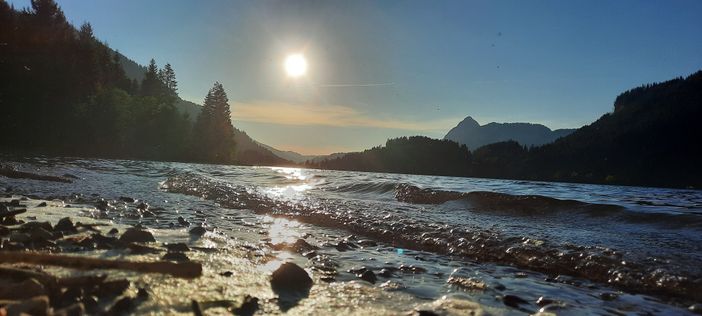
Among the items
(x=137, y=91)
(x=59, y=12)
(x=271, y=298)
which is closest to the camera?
(x=271, y=298)

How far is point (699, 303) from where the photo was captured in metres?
4.54

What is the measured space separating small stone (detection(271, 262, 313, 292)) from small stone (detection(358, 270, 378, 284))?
0.73m

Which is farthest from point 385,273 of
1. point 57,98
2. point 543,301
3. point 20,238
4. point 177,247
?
point 57,98

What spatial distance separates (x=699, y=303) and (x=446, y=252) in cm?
348

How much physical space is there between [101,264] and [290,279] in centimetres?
190

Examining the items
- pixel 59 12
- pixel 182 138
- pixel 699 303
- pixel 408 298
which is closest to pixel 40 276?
pixel 408 298

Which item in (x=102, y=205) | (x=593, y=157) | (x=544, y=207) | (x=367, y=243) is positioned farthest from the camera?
(x=593, y=157)

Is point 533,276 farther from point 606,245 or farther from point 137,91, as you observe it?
point 137,91

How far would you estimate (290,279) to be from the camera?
4281 millimetres

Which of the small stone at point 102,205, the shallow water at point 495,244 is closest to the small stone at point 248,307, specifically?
the shallow water at point 495,244

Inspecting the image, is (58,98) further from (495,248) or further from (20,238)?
(495,248)

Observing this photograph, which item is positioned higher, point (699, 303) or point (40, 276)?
point (40, 276)

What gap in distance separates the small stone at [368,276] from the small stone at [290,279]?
28.6 inches

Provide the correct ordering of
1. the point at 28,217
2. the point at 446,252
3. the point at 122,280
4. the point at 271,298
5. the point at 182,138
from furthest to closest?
the point at 182,138 → the point at 446,252 → the point at 28,217 → the point at 271,298 → the point at 122,280
